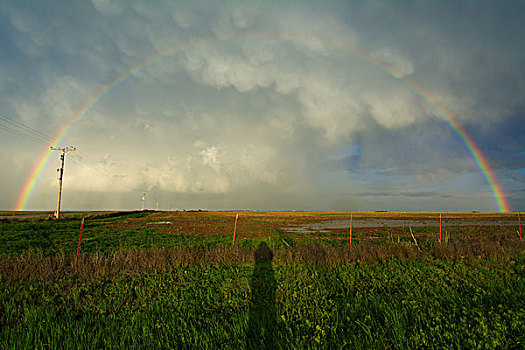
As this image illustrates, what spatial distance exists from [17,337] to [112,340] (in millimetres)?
1626

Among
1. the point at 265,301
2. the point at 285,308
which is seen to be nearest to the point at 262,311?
the point at 285,308

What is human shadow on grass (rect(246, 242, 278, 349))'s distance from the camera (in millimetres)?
4281

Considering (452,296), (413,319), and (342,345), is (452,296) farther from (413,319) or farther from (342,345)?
(342,345)

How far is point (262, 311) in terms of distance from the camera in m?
5.57

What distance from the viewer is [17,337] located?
14.8 ft

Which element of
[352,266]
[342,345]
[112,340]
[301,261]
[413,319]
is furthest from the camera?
[301,261]

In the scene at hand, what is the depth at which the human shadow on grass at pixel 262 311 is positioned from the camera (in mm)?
4281

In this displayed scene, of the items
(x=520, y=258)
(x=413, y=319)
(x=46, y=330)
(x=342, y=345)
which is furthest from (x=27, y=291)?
(x=520, y=258)

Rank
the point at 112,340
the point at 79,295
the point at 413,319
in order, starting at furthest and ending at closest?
the point at 79,295 → the point at 413,319 → the point at 112,340

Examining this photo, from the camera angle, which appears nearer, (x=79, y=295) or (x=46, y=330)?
(x=46, y=330)

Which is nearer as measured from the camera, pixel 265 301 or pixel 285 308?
pixel 285 308

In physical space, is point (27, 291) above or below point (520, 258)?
below

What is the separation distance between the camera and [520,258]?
29.9ft

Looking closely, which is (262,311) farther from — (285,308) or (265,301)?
(265,301)
